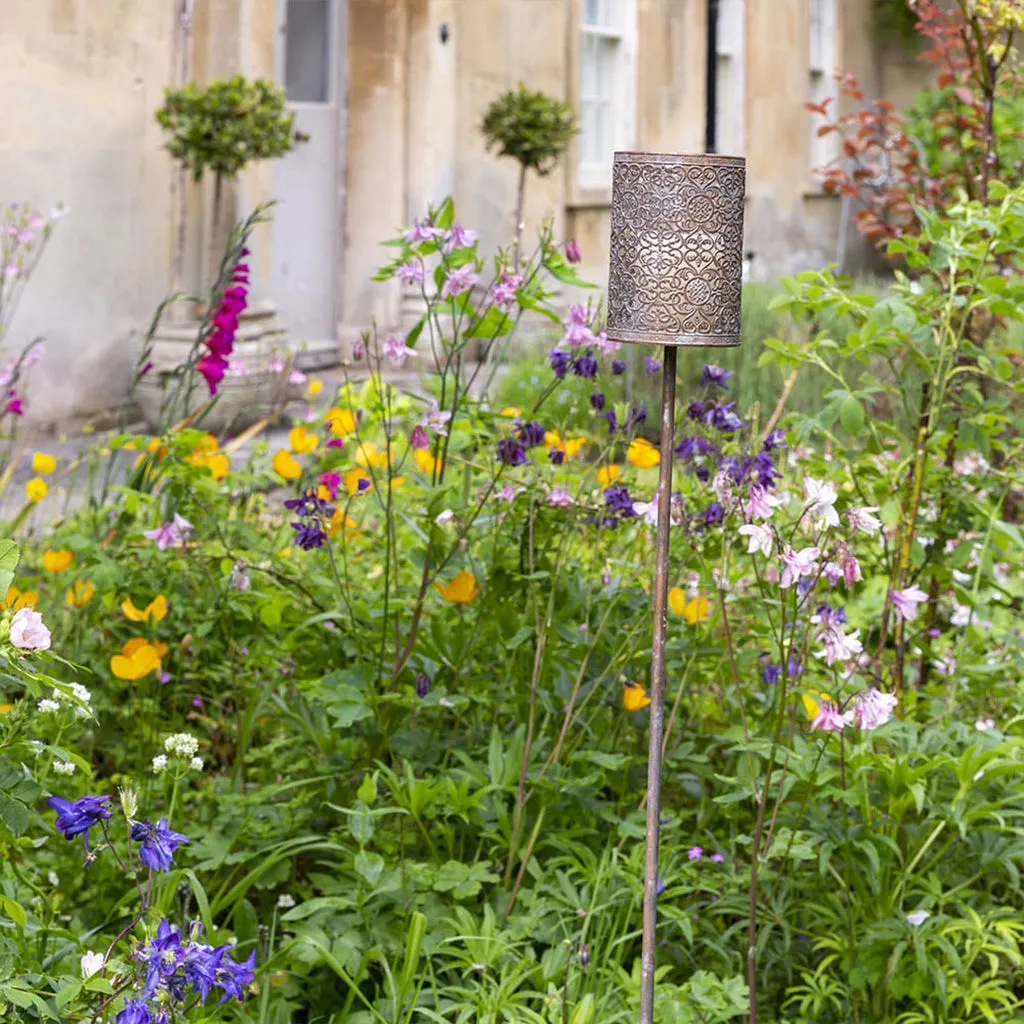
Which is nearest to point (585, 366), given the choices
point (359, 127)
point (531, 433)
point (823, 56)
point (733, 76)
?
point (531, 433)

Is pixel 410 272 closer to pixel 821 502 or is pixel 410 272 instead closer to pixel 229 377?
pixel 821 502

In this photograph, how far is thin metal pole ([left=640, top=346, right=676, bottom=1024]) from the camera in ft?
6.51

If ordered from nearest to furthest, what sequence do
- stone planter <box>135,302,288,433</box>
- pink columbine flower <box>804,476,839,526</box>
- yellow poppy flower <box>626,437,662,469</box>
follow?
pink columbine flower <box>804,476,839,526</box>, yellow poppy flower <box>626,437,662,469</box>, stone planter <box>135,302,288,433</box>

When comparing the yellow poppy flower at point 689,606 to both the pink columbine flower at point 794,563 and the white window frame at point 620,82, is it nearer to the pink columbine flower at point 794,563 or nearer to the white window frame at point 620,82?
the pink columbine flower at point 794,563

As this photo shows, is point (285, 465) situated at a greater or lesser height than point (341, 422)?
lesser

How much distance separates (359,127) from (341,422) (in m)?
7.21

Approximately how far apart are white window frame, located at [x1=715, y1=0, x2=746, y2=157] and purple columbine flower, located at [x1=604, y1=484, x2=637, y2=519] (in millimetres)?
11282

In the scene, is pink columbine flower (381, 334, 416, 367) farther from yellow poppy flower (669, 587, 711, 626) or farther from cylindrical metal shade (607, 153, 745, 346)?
cylindrical metal shade (607, 153, 745, 346)

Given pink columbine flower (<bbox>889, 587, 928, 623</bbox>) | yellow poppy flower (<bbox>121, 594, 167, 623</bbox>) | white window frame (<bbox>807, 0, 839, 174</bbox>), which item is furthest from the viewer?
white window frame (<bbox>807, 0, 839, 174</bbox>)

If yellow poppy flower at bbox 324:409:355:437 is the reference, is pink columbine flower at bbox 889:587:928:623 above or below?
below

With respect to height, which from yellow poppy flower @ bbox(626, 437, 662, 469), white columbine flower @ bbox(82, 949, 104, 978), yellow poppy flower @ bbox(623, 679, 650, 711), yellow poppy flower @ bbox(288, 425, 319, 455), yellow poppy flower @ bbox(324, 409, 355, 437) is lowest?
white columbine flower @ bbox(82, 949, 104, 978)

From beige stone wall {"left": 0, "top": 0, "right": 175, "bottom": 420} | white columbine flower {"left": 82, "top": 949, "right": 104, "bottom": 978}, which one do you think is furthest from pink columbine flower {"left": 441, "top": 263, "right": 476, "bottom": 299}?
beige stone wall {"left": 0, "top": 0, "right": 175, "bottom": 420}

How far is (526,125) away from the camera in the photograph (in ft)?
32.8

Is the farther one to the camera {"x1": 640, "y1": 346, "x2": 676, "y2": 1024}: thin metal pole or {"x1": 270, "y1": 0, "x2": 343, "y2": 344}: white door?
{"x1": 270, "y1": 0, "x2": 343, "y2": 344}: white door
